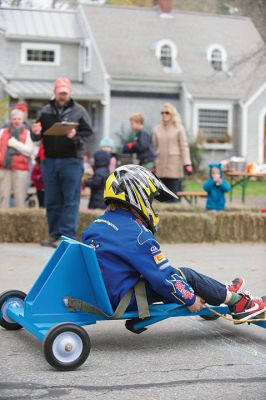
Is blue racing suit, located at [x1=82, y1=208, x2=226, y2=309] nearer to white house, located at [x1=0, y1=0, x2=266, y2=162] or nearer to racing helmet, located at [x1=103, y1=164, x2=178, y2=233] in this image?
racing helmet, located at [x1=103, y1=164, x2=178, y2=233]

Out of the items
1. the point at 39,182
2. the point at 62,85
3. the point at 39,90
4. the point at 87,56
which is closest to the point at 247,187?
the point at 39,90

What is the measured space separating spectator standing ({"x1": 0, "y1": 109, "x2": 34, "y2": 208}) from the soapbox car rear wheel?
23.4 feet

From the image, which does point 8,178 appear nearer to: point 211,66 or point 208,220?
point 208,220

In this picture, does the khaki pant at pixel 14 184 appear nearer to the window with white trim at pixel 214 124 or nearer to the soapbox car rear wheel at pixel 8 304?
the soapbox car rear wheel at pixel 8 304

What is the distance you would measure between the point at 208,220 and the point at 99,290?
6767 millimetres

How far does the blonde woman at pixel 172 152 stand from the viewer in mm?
13430

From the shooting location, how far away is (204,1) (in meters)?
44.2

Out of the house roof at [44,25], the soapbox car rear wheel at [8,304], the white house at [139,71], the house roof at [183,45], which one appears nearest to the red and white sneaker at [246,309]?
the soapbox car rear wheel at [8,304]

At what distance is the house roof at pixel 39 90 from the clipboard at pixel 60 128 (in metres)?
21.8

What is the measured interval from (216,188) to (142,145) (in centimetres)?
134

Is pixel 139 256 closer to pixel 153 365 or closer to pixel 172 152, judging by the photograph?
pixel 153 365

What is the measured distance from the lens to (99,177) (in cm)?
1368

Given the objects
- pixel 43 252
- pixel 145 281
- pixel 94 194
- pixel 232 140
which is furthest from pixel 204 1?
pixel 145 281

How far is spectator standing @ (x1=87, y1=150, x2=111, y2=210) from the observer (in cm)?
1370
